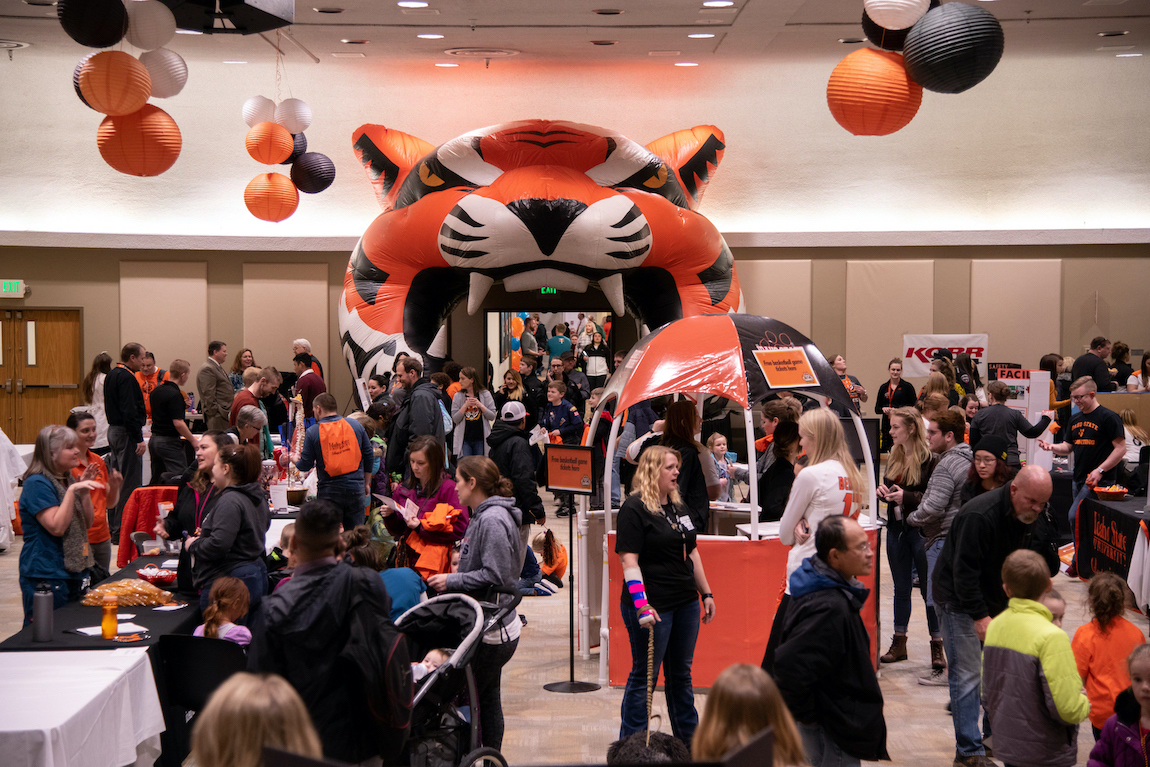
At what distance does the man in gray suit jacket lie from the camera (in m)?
11.2

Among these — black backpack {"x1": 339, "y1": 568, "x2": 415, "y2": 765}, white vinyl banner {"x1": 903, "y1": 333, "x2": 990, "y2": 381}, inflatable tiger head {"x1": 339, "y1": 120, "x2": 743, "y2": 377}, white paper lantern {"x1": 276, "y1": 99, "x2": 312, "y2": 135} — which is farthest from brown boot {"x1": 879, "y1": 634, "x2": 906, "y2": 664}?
white vinyl banner {"x1": 903, "y1": 333, "x2": 990, "y2": 381}

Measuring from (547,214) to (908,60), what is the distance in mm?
5286

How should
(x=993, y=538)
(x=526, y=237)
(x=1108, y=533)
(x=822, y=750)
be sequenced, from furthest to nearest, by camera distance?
(x=526, y=237) < (x=1108, y=533) < (x=993, y=538) < (x=822, y=750)

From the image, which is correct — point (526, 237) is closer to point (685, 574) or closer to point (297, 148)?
point (297, 148)

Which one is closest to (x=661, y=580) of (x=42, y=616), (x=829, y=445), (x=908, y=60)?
(x=829, y=445)

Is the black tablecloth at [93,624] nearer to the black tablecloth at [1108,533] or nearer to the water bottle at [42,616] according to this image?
the water bottle at [42,616]

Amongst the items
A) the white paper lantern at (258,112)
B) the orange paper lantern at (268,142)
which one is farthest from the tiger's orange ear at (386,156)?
the orange paper lantern at (268,142)

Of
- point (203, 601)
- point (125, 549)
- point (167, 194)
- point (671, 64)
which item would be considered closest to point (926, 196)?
point (671, 64)

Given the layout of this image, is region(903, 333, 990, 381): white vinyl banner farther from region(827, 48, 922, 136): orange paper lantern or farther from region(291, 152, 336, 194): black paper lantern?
region(827, 48, 922, 136): orange paper lantern

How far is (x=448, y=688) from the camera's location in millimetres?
3842

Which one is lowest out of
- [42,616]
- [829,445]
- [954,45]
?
[42,616]

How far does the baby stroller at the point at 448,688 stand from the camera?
381 cm

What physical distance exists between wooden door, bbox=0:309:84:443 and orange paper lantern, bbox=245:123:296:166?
21.7 ft

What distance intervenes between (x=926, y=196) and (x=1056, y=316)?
101 inches
